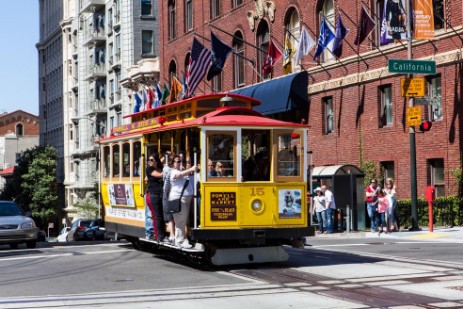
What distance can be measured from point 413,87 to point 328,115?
421 inches

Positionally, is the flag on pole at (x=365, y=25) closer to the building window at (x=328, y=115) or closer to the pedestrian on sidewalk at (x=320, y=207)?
the pedestrian on sidewalk at (x=320, y=207)

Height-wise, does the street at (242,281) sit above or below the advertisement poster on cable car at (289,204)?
below

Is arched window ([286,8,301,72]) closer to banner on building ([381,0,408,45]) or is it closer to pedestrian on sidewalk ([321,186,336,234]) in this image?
banner on building ([381,0,408,45])

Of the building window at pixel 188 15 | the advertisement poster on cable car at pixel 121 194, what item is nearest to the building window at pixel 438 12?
the advertisement poster on cable car at pixel 121 194

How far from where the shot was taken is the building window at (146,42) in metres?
67.7

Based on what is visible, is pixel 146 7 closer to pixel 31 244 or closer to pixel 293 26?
pixel 293 26

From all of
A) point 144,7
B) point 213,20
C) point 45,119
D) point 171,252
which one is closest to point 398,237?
point 171,252

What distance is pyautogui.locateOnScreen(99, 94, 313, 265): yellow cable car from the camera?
15.9 m

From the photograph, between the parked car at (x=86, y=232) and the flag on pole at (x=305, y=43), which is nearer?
the flag on pole at (x=305, y=43)

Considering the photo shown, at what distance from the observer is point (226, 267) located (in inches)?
658

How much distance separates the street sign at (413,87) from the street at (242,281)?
8.54 metres

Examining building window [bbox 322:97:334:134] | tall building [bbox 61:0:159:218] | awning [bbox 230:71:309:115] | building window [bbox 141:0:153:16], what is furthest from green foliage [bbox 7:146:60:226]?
building window [bbox 322:97:334:134]

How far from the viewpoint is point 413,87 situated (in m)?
27.7

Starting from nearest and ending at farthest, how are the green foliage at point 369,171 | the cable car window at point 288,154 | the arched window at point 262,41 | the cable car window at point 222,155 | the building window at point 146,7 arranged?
the cable car window at point 222,155, the cable car window at point 288,154, the green foliage at point 369,171, the arched window at point 262,41, the building window at point 146,7
